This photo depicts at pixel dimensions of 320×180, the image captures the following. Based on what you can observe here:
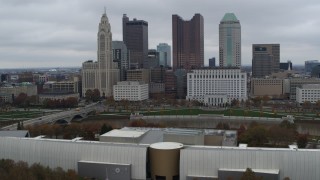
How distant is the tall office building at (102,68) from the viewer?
7150cm

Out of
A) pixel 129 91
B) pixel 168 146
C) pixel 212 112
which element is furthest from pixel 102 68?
pixel 168 146

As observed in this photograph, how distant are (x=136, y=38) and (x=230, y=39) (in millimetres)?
23523

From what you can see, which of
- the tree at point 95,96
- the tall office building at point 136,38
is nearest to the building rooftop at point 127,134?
the tree at point 95,96

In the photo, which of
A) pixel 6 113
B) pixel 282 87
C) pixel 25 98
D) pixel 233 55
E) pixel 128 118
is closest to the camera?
pixel 128 118

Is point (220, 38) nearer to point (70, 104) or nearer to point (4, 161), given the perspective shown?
point (70, 104)

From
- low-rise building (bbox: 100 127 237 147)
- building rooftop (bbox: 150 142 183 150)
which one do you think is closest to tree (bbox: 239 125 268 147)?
low-rise building (bbox: 100 127 237 147)

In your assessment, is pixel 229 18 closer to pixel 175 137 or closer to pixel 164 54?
pixel 164 54

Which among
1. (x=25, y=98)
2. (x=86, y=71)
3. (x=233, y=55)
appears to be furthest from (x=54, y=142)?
(x=233, y=55)

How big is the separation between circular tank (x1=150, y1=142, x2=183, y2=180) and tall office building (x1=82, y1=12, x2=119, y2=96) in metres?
53.5

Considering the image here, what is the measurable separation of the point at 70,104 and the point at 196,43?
58.7 m

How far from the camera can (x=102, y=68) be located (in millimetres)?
71750

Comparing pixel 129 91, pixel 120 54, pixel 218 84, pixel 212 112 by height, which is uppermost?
pixel 120 54

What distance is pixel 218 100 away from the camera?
202 feet

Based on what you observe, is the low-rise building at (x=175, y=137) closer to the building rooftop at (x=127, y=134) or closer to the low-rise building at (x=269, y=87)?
the building rooftop at (x=127, y=134)
